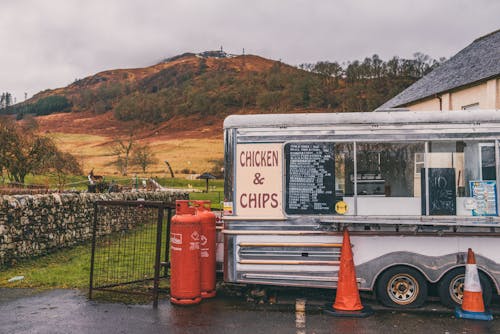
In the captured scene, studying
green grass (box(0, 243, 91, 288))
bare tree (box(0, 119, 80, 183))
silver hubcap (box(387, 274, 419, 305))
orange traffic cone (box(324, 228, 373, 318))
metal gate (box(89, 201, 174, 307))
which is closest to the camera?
orange traffic cone (box(324, 228, 373, 318))

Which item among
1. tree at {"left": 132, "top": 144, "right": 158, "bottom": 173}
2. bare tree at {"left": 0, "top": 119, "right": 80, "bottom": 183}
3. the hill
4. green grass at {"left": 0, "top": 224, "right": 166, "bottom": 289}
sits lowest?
green grass at {"left": 0, "top": 224, "right": 166, "bottom": 289}

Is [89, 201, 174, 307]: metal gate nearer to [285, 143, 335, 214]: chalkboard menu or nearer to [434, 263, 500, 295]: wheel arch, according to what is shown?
[285, 143, 335, 214]: chalkboard menu

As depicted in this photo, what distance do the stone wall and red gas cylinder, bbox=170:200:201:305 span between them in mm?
1546

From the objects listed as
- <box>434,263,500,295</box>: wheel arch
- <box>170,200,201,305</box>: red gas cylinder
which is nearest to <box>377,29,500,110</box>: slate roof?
<box>434,263,500,295</box>: wheel arch

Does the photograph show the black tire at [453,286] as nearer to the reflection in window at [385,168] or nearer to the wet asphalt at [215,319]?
the wet asphalt at [215,319]

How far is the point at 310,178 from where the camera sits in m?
7.28

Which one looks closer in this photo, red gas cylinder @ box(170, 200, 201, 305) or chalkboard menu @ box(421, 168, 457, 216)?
chalkboard menu @ box(421, 168, 457, 216)

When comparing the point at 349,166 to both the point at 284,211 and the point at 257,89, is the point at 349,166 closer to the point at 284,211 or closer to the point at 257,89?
the point at 284,211

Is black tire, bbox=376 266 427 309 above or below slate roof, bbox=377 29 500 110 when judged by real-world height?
below

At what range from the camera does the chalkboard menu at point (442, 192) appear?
701cm

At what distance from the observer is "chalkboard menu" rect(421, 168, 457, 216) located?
7.01 m

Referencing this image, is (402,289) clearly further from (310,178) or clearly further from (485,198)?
(310,178)

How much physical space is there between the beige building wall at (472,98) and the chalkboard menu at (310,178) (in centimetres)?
1146

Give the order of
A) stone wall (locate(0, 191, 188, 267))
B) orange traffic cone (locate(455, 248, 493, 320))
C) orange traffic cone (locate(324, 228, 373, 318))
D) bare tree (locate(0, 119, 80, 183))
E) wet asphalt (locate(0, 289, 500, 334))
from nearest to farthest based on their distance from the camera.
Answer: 1. wet asphalt (locate(0, 289, 500, 334))
2. orange traffic cone (locate(455, 248, 493, 320))
3. orange traffic cone (locate(324, 228, 373, 318))
4. stone wall (locate(0, 191, 188, 267))
5. bare tree (locate(0, 119, 80, 183))
